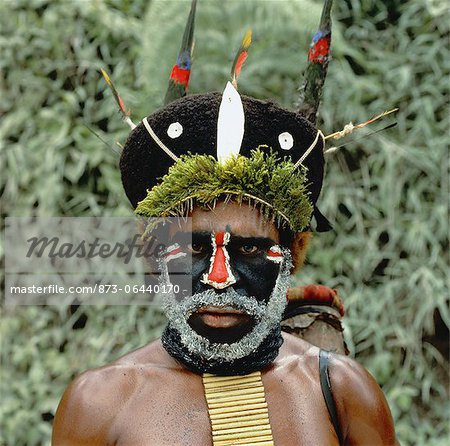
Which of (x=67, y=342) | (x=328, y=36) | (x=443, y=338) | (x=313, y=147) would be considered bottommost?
(x=67, y=342)

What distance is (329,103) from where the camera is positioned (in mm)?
4535

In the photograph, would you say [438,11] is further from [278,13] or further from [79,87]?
[79,87]

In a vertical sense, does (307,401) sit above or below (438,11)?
below

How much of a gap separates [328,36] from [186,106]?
1.65ft

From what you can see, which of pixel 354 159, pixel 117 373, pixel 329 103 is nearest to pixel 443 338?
pixel 354 159

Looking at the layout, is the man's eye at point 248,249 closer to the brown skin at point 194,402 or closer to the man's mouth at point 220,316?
the brown skin at point 194,402

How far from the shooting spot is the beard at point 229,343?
1927 mm

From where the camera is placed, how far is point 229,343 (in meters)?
1.95

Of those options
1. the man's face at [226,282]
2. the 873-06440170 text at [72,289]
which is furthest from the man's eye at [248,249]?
the 873-06440170 text at [72,289]

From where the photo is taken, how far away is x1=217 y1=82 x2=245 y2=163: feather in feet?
6.41

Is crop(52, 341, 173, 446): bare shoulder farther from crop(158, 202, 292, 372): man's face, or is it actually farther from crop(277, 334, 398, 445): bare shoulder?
crop(277, 334, 398, 445): bare shoulder

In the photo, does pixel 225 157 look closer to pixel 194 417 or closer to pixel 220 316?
pixel 220 316

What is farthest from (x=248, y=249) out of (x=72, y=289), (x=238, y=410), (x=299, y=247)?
(x=72, y=289)

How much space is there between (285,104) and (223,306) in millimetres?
2797
